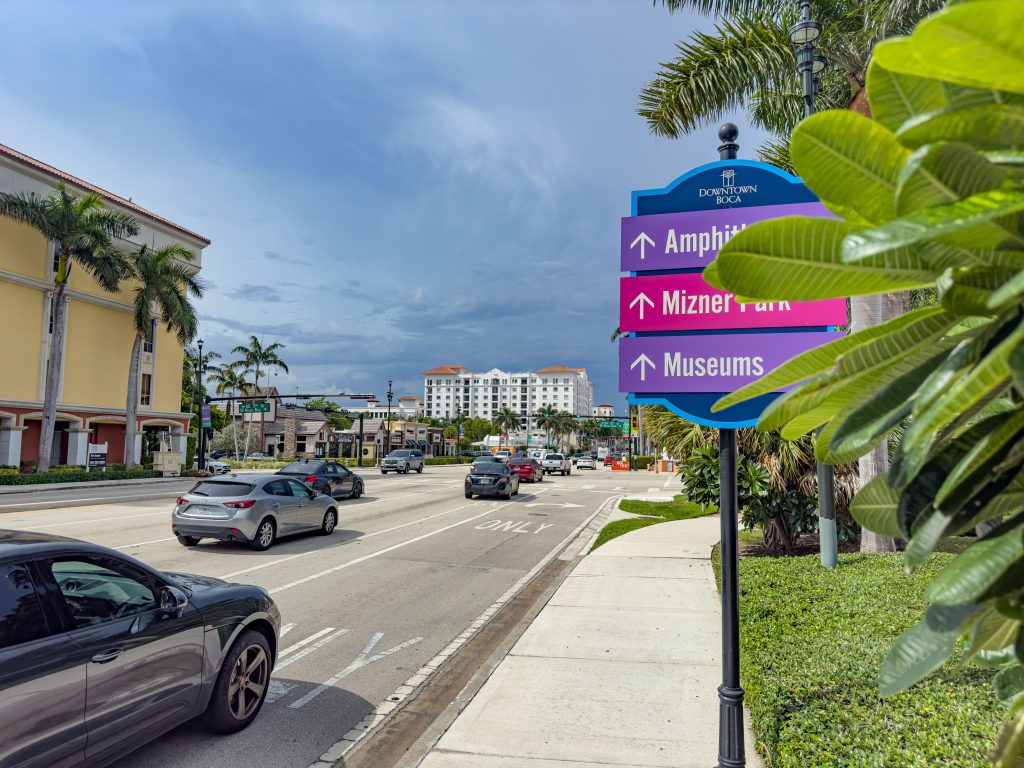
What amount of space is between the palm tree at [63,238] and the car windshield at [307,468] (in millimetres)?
16374

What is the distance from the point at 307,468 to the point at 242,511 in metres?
10.8

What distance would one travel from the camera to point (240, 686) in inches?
204

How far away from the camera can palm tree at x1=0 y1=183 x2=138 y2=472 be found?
3228 cm

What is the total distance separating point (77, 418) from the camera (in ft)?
127

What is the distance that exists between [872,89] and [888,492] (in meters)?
0.74

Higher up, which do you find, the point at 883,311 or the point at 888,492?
the point at 883,311

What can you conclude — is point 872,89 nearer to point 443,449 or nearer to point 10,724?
point 10,724

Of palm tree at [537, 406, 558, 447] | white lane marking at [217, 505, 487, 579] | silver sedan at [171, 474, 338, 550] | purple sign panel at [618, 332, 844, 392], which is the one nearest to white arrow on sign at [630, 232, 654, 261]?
purple sign panel at [618, 332, 844, 392]

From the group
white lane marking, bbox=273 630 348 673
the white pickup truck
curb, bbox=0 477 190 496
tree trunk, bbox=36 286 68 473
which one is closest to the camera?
white lane marking, bbox=273 630 348 673

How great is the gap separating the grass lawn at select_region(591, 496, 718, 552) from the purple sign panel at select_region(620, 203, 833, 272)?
11.3 meters

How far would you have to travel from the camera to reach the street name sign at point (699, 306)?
360cm

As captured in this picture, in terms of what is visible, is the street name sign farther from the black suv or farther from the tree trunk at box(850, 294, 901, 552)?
the black suv

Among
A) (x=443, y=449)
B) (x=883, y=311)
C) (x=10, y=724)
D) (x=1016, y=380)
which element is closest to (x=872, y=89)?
(x=1016, y=380)

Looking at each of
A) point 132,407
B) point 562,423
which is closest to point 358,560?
point 132,407
